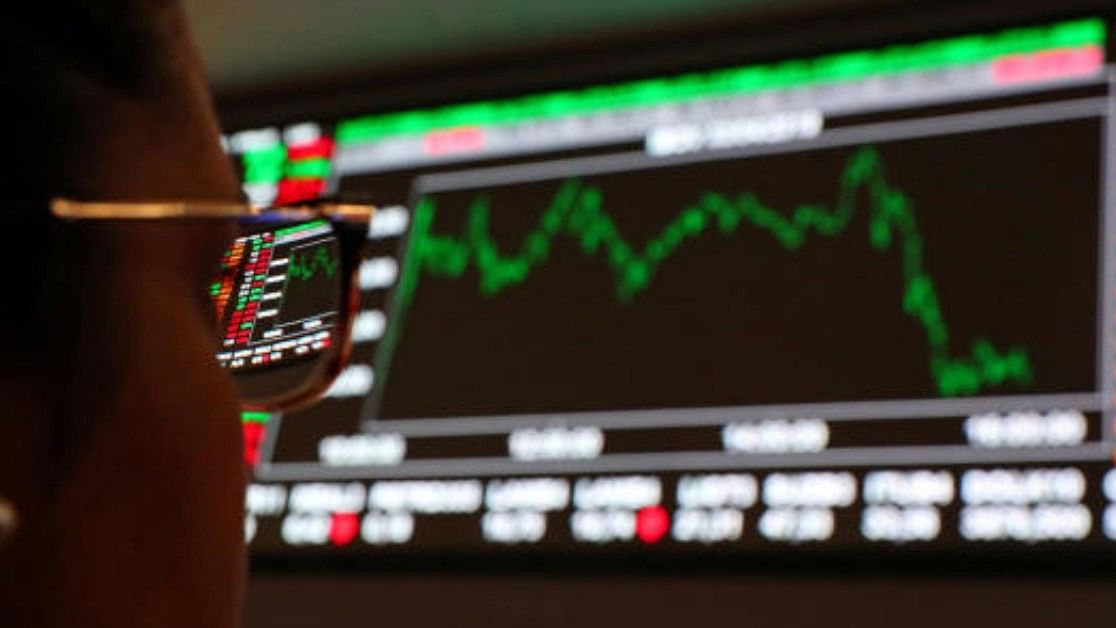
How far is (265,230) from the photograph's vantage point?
0.81 metres

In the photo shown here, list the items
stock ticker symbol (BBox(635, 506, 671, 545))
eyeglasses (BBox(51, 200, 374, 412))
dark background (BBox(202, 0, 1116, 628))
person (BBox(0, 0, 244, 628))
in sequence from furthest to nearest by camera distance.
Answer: stock ticker symbol (BBox(635, 506, 671, 545))
dark background (BBox(202, 0, 1116, 628))
eyeglasses (BBox(51, 200, 374, 412))
person (BBox(0, 0, 244, 628))

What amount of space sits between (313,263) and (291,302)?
0.11 ft

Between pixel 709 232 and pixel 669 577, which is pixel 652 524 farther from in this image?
pixel 709 232

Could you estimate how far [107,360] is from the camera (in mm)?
545

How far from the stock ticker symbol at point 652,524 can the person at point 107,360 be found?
1.32 meters

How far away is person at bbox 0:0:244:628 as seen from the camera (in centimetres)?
53

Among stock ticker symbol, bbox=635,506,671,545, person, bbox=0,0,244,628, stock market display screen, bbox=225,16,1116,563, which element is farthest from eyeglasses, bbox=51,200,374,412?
stock ticker symbol, bbox=635,506,671,545

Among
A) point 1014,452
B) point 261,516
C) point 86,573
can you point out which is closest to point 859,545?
point 1014,452

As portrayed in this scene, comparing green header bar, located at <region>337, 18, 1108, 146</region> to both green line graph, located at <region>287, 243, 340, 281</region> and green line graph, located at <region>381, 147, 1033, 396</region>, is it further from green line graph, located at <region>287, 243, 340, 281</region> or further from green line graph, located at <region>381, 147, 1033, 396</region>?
green line graph, located at <region>287, 243, 340, 281</region>

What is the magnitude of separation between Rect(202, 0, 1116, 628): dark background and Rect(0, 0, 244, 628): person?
51.7 inches

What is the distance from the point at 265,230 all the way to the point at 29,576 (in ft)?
1.06

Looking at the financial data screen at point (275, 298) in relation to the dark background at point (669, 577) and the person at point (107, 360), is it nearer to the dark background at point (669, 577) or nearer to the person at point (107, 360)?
the person at point (107, 360)

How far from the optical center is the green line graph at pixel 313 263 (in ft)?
2.50

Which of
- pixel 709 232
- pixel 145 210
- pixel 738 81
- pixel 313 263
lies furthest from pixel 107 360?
pixel 738 81
